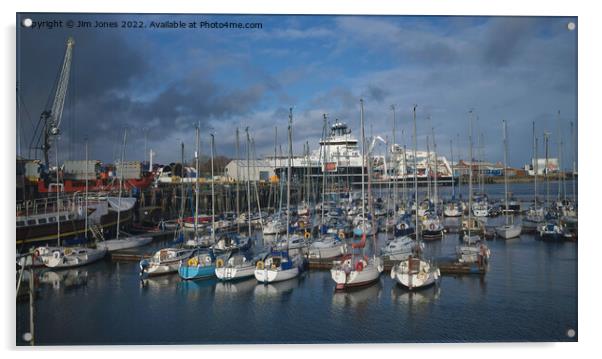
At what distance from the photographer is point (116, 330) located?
9.10 metres

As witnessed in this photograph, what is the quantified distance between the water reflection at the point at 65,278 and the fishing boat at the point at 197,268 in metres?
2.54

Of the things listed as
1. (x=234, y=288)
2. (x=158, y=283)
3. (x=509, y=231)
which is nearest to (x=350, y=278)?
(x=234, y=288)

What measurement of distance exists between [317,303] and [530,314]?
4183 millimetres

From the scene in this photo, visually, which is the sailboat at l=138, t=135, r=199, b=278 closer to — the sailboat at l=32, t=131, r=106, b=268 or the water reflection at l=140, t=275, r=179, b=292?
the water reflection at l=140, t=275, r=179, b=292

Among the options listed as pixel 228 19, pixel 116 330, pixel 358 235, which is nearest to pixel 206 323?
pixel 116 330

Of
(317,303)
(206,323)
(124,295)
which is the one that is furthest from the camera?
(124,295)

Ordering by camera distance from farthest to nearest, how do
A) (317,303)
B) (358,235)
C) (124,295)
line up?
(358,235) < (124,295) < (317,303)

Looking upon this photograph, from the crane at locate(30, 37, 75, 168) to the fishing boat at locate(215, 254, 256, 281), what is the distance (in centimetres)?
504

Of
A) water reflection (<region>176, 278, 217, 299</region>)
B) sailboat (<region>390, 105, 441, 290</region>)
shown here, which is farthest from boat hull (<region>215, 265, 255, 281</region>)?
sailboat (<region>390, 105, 441, 290</region>)

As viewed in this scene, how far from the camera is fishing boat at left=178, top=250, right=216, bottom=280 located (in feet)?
44.0

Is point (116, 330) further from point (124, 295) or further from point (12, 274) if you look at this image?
point (124, 295)

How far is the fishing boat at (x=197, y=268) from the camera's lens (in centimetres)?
1340

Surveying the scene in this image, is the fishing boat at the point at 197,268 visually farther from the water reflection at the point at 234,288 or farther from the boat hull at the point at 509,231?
the boat hull at the point at 509,231

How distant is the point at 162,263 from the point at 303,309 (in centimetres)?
525
